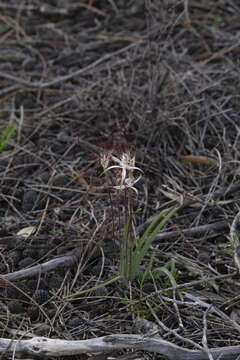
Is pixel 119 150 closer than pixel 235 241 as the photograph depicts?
No

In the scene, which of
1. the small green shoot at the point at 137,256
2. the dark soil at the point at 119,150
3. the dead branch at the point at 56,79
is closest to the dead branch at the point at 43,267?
the dark soil at the point at 119,150

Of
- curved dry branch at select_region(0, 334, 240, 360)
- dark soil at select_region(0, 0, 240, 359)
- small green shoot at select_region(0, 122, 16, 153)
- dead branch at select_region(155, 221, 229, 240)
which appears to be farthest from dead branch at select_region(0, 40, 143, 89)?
curved dry branch at select_region(0, 334, 240, 360)

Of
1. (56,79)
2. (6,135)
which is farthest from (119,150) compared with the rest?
(56,79)

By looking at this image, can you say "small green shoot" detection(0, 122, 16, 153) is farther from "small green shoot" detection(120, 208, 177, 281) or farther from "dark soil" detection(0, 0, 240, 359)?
"small green shoot" detection(120, 208, 177, 281)

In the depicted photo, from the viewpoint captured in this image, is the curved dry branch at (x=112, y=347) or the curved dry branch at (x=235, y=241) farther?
the curved dry branch at (x=235, y=241)

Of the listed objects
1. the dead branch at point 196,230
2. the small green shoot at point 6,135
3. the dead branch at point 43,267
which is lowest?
the dead branch at point 196,230

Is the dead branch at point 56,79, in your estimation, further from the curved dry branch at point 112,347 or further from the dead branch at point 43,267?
the curved dry branch at point 112,347

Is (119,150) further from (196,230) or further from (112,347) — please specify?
(112,347)

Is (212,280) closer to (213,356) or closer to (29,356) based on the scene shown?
(213,356)
